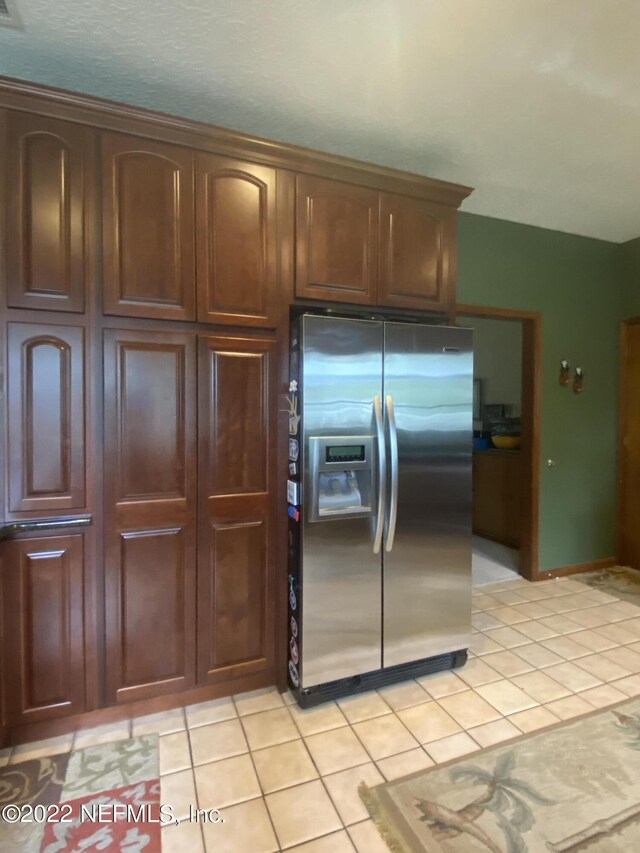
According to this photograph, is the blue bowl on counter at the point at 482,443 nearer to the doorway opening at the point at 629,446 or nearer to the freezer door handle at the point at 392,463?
the doorway opening at the point at 629,446

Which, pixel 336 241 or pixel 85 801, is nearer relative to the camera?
pixel 85 801

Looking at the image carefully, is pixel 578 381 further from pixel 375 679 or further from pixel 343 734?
pixel 343 734

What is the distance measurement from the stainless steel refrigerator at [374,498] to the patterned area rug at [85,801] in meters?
0.70

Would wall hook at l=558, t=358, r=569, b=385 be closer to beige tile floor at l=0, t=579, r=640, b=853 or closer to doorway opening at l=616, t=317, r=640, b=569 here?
doorway opening at l=616, t=317, r=640, b=569

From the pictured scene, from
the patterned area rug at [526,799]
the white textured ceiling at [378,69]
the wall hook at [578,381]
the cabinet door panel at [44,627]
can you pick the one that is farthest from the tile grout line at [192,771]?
the wall hook at [578,381]

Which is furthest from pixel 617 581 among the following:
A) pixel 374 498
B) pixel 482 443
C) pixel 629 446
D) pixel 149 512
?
pixel 149 512

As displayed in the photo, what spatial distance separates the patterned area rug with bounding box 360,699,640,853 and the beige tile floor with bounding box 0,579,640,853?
71 millimetres

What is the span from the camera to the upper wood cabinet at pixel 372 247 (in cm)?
210

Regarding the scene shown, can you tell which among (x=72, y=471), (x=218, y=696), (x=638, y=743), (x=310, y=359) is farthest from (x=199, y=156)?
(x=638, y=743)

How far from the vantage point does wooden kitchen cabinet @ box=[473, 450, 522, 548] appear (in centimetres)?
425

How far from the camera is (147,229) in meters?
1.84

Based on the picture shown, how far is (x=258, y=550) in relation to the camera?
206cm

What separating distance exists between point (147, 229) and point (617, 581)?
13.5ft

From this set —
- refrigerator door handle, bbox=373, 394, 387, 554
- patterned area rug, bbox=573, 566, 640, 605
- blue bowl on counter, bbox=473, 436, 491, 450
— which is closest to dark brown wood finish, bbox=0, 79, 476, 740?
refrigerator door handle, bbox=373, 394, 387, 554
